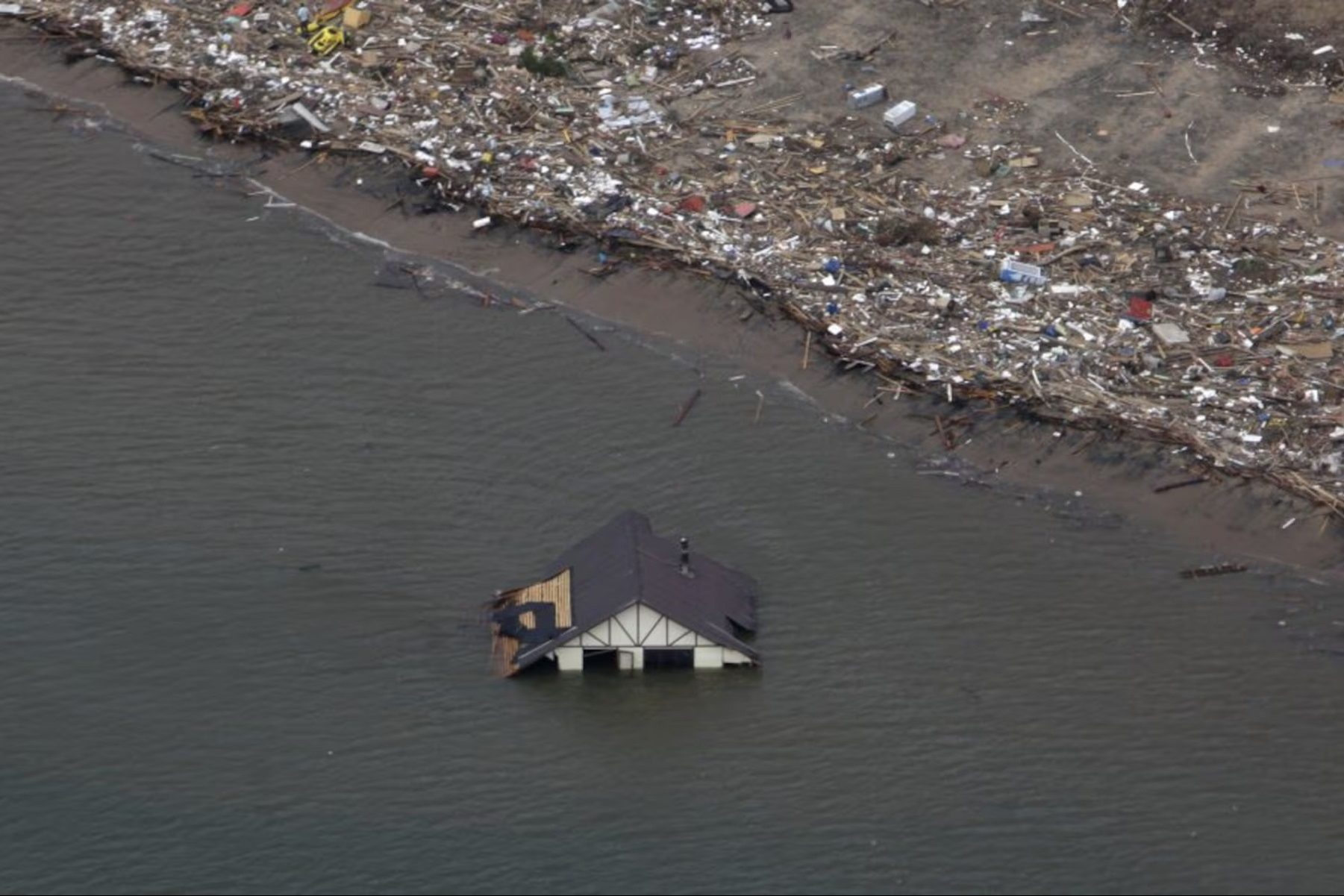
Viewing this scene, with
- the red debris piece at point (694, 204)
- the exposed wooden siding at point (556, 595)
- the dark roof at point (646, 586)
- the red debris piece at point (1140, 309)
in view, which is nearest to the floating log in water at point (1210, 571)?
the red debris piece at point (1140, 309)

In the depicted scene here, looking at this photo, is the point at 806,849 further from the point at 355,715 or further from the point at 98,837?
the point at 98,837

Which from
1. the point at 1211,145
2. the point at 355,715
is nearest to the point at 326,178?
the point at 355,715

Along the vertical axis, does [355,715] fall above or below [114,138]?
below

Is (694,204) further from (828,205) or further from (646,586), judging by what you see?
(646,586)

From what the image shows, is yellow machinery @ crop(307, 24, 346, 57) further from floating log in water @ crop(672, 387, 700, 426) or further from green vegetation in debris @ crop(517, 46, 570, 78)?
floating log in water @ crop(672, 387, 700, 426)

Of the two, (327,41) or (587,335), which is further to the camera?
(327,41)

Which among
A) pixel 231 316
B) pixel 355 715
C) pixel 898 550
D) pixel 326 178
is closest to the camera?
pixel 355 715

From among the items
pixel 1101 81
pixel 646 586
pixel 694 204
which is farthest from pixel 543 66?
pixel 646 586

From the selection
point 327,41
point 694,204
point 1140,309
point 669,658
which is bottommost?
point 669,658
